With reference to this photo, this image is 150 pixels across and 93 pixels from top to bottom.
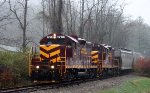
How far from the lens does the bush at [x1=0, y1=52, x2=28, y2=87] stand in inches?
Result: 866

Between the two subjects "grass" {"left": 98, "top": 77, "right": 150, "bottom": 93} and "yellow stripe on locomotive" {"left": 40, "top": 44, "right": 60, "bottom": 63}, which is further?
"yellow stripe on locomotive" {"left": 40, "top": 44, "right": 60, "bottom": 63}

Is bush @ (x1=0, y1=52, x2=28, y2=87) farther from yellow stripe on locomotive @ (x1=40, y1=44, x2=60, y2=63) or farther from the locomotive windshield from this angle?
the locomotive windshield

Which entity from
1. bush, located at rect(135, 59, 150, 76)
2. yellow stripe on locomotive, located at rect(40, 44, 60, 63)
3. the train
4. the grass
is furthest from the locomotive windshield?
bush, located at rect(135, 59, 150, 76)

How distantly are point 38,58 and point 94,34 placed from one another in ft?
107

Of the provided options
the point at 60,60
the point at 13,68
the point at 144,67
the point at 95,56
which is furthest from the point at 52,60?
the point at 144,67

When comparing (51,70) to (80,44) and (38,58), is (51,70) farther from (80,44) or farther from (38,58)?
(80,44)

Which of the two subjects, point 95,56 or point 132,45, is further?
point 132,45

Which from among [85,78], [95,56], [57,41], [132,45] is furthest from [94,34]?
[132,45]

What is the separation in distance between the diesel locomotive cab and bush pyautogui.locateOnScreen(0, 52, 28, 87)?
4.41 feet

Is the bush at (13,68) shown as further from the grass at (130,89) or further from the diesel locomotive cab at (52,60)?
the grass at (130,89)

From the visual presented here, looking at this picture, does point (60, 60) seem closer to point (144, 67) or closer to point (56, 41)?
point (56, 41)

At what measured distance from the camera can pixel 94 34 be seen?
5588cm

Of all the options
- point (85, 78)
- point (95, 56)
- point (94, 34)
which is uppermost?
point (94, 34)

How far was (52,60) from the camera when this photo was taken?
23625 mm
